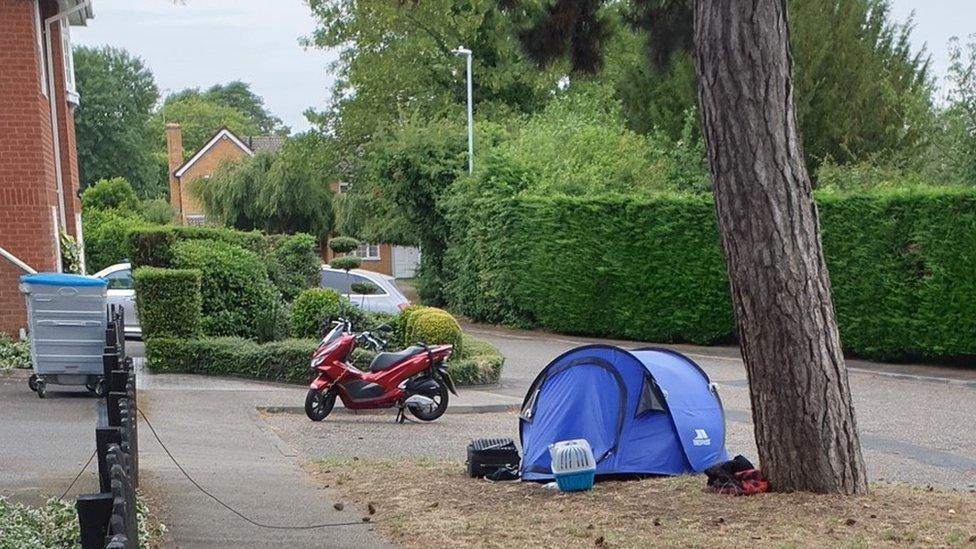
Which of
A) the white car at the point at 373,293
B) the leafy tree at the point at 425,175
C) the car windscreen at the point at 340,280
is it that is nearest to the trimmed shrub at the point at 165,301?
the white car at the point at 373,293

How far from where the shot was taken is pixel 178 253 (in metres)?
19.8

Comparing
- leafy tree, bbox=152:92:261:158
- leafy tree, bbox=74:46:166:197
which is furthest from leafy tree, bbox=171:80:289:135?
leafy tree, bbox=74:46:166:197

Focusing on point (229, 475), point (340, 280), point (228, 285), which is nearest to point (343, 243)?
point (340, 280)

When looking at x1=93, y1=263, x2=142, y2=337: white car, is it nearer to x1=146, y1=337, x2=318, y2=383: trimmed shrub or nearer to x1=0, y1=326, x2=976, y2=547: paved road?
x1=146, y1=337, x2=318, y2=383: trimmed shrub

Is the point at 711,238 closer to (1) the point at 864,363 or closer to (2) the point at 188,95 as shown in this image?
(1) the point at 864,363

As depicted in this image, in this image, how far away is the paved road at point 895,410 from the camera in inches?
481

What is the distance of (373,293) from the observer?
77.3ft

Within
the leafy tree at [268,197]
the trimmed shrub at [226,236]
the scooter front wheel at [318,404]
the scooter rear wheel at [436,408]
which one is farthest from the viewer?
the leafy tree at [268,197]

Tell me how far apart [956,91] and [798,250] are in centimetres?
2022

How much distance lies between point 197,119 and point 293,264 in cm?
10285

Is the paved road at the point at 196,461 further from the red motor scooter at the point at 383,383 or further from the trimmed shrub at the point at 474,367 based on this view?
the trimmed shrub at the point at 474,367

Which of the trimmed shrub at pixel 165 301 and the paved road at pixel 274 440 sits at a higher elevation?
the trimmed shrub at pixel 165 301

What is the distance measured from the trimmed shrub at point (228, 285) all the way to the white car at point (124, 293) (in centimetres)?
410

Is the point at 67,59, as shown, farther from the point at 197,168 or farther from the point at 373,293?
the point at 197,168
